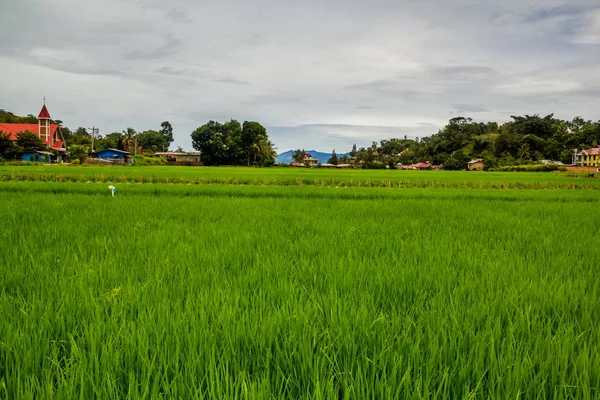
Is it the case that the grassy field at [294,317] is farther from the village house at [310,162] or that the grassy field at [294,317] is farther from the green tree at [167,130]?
the green tree at [167,130]

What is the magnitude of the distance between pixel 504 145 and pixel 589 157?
1349cm

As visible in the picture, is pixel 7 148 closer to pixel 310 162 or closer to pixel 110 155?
pixel 110 155

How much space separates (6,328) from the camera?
1554mm

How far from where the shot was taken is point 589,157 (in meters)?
62.4

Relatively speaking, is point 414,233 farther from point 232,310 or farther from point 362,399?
point 362,399

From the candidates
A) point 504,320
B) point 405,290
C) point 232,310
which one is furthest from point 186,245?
point 504,320

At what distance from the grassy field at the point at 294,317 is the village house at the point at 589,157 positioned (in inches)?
2931

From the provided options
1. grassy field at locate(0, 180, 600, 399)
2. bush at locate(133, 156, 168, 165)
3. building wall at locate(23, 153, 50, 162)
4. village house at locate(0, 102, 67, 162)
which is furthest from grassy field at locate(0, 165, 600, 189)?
bush at locate(133, 156, 168, 165)

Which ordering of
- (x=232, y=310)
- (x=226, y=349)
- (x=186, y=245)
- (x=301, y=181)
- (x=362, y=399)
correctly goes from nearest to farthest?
(x=362, y=399)
(x=226, y=349)
(x=232, y=310)
(x=186, y=245)
(x=301, y=181)

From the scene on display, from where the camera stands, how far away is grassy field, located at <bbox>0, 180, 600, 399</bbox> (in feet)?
3.97

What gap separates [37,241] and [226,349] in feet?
11.2

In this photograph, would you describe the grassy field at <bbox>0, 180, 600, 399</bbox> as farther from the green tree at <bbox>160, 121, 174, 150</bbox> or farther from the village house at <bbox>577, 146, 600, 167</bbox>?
the green tree at <bbox>160, 121, 174, 150</bbox>

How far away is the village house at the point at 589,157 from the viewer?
60656mm

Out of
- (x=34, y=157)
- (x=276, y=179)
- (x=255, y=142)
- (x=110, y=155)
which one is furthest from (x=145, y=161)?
(x=276, y=179)
